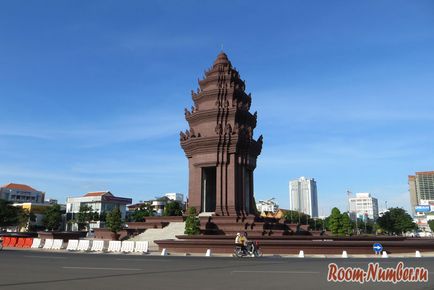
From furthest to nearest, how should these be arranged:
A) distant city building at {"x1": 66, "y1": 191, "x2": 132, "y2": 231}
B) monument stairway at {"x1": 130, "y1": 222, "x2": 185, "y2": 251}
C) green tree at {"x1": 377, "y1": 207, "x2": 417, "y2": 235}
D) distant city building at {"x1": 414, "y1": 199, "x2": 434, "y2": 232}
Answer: distant city building at {"x1": 414, "y1": 199, "x2": 434, "y2": 232} → distant city building at {"x1": 66, "y1": 191, "x2": 132, "y2": 231} → green tree at {"x1": 377, "y1": 207, "x2": 417, "y2": 235} → monument stairway at {"x1": 130, "y1": 222, "x2": 185, "y2": 251}

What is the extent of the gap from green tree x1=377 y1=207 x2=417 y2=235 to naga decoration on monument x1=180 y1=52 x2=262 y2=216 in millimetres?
73382

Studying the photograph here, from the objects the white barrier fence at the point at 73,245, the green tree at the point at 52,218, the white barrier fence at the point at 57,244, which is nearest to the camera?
the white barrier fence at the point at 73,245

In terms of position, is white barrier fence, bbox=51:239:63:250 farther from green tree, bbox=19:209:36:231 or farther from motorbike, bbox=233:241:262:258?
green tree, bbox=19:209:36:231

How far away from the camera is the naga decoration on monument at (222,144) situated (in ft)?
141

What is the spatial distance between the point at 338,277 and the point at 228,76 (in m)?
36.3

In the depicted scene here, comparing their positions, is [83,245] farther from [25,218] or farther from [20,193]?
[20,193]

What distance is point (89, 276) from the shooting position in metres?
13.7

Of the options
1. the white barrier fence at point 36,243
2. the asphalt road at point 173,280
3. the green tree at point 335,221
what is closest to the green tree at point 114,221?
the white barrier fence at point 36,243

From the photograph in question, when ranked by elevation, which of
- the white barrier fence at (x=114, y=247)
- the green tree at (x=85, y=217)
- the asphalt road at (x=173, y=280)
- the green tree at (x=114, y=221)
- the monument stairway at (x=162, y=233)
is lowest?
the asphalt road at (x=173, y=280)

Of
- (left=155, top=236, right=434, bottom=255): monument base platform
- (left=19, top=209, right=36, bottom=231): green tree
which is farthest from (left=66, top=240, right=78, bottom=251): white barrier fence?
(left=19, top=209, right=36, bottom=231): green tree

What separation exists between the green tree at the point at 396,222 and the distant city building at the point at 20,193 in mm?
115917

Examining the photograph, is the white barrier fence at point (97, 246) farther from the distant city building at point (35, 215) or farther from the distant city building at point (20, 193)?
the distant city building at point (20, 193)

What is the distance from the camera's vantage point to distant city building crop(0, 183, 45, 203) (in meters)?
134

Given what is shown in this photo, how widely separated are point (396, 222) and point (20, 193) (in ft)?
399
